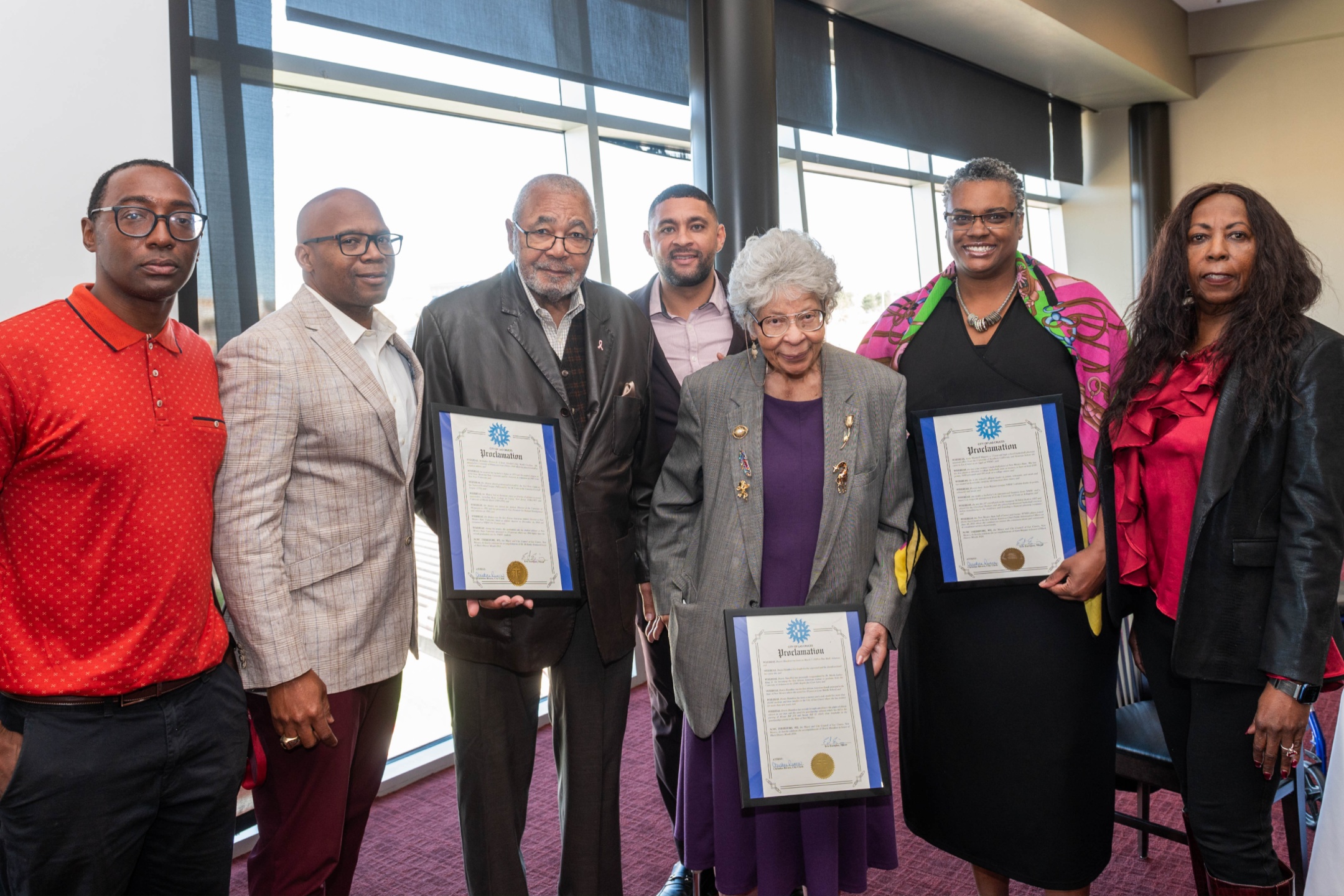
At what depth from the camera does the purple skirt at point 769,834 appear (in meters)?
1.97

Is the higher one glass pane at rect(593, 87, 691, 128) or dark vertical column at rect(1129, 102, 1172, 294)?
dark vertical column at rect(1129, 102, 1172, 294)

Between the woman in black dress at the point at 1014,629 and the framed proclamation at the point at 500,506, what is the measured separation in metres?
0.80

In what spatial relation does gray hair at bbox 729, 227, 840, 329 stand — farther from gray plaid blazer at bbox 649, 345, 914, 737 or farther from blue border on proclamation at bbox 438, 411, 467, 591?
blue border on proclamation at bbox 438, 411, 467, 591

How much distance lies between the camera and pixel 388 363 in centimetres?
208

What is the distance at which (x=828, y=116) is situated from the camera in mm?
5652

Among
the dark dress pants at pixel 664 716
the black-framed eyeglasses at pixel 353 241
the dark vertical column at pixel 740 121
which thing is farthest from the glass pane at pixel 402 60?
the dark dress pants at pixel 664 716

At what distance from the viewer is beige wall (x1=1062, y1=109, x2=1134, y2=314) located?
9328mm

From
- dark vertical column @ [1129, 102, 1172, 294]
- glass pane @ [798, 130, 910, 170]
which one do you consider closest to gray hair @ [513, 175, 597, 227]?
glass pane @ [798, 130, 910, 170]

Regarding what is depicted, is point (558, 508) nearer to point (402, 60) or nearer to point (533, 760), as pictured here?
point (533, 760)

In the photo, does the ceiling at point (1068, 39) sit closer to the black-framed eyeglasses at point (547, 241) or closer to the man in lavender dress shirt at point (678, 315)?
the man in lavender dress shirt at point (678, 315)

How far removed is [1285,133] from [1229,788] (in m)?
9.30

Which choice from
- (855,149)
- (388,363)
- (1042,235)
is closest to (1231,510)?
(388,363)

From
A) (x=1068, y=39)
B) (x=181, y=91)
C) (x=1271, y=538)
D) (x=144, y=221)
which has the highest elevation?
(x=1068, y=39)

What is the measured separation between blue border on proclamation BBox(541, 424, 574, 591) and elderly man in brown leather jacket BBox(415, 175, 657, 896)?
9cm
